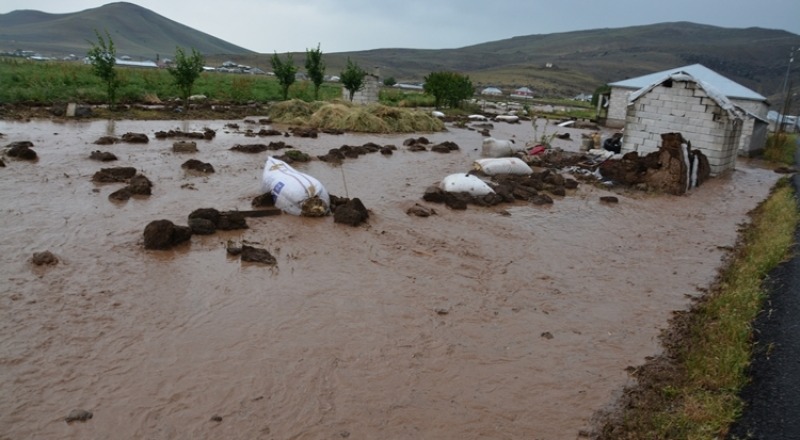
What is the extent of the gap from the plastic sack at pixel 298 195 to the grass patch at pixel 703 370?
5338mm

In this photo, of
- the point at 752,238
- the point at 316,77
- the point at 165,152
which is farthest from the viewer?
the point at 316,77

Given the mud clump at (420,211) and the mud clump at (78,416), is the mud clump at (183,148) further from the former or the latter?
the mud clump at (78,416)

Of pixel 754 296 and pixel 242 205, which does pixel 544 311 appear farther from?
pixel 242 205

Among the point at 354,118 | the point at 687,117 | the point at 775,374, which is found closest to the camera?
the point at 775,374

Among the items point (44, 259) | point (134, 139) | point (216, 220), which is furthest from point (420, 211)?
point (134, 139)

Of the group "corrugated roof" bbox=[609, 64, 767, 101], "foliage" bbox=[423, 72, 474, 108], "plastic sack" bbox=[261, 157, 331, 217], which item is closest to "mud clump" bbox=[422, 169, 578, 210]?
"plastic sack" bbox=[261, 157, 331, 217]

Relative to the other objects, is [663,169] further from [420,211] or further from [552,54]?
[552,54]

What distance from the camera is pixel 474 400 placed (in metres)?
4.36

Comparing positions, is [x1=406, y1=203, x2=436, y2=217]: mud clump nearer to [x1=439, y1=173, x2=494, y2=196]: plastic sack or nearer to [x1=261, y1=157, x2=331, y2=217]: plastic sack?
[x1=439, y1=173, x2=494, y2=196]: plastic sack

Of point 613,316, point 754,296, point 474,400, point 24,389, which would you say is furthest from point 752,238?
point 24,389

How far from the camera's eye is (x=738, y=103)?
27.6 meters

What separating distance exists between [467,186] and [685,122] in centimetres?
926

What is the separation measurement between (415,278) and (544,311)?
159cm

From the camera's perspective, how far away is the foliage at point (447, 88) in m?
35.9
